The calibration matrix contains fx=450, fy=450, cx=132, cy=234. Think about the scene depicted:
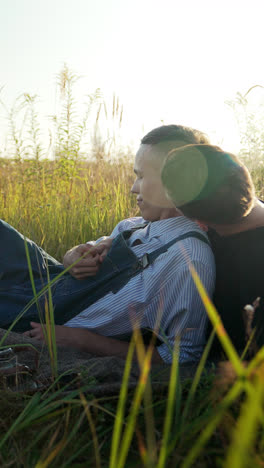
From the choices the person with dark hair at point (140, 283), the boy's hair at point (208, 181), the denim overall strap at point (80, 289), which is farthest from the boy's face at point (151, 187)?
the boy's hair at point (208, 181)

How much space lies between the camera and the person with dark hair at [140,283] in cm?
194

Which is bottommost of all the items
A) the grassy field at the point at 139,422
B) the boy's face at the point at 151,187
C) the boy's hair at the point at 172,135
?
the grassy field at the point at 139,422

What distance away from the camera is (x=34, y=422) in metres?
1.25

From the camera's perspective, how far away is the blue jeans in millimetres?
2191

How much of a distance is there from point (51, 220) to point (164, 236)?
1.95 meters

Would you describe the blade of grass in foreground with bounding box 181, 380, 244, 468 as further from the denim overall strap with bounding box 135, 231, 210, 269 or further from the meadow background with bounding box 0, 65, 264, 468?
the denim overall strap with bounding box 135, 231, 210, 269

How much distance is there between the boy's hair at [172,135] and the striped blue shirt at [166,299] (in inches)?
15.6

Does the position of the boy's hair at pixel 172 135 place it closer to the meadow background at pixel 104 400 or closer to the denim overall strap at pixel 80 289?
the denim overall strap at pixel 80 289

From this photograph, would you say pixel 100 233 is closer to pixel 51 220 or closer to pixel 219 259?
pixel 51 220

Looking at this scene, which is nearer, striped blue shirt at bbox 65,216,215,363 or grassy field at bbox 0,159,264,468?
grassy field at bbox 0,159,264,468

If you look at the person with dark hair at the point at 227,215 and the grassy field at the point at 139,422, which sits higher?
the person with dark hair at the point at 227,215

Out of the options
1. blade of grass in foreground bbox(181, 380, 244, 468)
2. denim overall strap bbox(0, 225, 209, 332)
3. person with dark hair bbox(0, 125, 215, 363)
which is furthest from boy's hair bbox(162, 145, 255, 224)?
blade of grass in foreground bbox(181, 380, 244, 468)

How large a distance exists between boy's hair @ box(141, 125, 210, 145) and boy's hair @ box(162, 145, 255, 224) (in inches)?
23.9

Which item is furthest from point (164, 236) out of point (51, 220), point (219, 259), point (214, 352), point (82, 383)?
point (51, 220)
